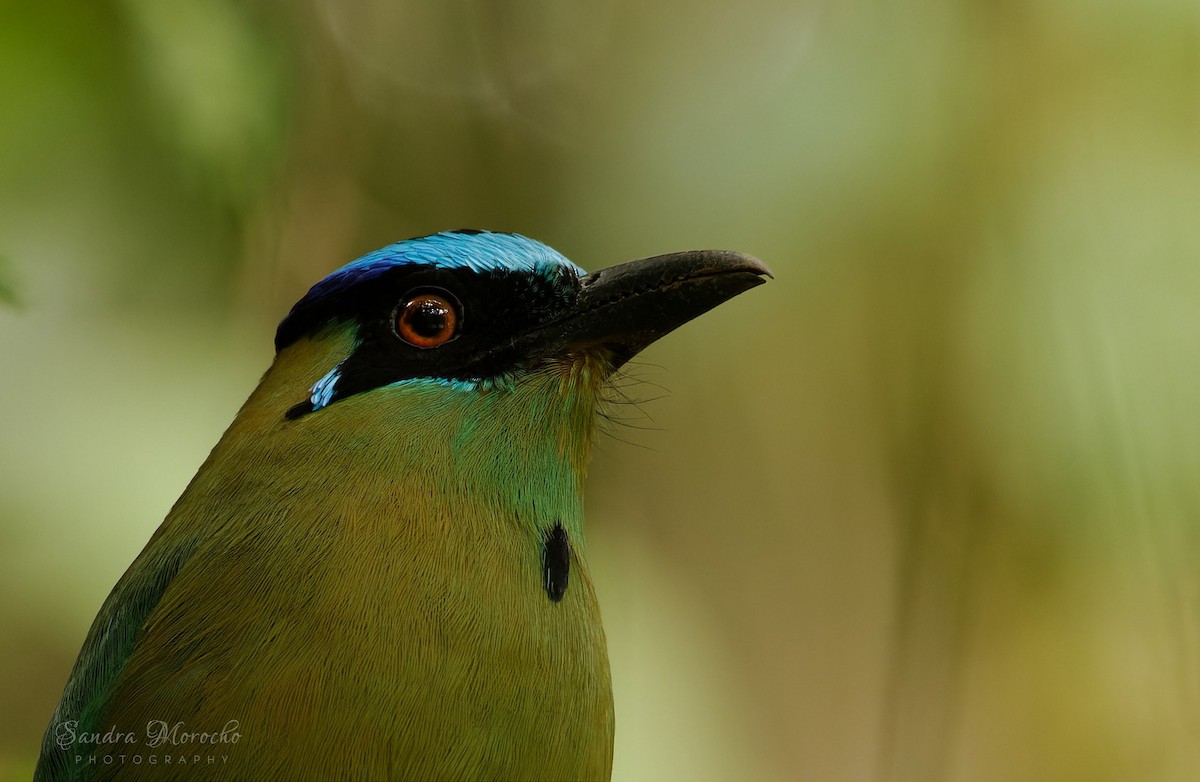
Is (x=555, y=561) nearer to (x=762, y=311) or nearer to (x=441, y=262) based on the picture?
(x=441, y=262)

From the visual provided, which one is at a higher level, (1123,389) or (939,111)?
(939,111)

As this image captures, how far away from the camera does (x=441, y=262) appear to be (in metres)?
2.83

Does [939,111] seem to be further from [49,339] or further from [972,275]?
[49,339]

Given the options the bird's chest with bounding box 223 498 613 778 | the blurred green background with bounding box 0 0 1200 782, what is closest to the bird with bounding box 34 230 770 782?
the bird's chest with bounding box 223 498 613 778

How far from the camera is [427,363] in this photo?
2.78 metres

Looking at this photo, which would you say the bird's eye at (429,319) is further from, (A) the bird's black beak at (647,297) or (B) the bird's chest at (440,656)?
(B) the bird's chest at (440,656)

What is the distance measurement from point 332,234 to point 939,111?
2.51 meters

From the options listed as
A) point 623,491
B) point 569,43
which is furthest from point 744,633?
point 569,43

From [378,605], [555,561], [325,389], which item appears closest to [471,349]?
[325,389]

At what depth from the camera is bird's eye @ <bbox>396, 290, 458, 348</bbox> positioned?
280 centimetres

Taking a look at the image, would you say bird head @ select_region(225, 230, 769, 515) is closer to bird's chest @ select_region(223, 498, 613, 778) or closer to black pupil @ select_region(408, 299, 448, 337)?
black pupil @ select_region(408, 299, 448, 337)

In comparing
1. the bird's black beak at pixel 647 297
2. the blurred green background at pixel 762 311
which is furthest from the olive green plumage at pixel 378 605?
the blurred green background at pixel 762 311

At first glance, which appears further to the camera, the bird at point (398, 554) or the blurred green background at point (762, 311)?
the blurred green background at point (762, 311)

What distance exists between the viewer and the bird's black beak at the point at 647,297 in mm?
2840
